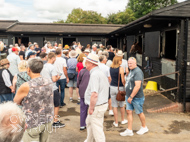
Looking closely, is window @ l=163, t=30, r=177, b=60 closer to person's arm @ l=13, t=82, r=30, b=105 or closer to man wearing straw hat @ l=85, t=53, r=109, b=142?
man wearing straw hat @ l=85, t=53, r=109, b=142

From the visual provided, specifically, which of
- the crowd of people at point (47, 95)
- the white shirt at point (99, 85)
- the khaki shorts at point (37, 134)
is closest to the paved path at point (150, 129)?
the crowd of people at point (47, 95)

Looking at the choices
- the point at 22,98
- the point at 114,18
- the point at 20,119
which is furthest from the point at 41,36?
the point at 114,18

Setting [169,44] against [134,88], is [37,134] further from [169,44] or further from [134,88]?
[169,44]

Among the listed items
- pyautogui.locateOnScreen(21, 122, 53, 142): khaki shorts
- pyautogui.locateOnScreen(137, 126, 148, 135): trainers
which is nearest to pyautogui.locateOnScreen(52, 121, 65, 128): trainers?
pyautogui.locateOnScreen(137, 126, 148, 135): trainers

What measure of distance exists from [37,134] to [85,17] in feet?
207

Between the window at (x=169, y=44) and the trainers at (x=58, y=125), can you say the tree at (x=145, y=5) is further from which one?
the trainers at (x=58, y=125)

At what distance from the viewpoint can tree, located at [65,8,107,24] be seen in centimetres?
5866

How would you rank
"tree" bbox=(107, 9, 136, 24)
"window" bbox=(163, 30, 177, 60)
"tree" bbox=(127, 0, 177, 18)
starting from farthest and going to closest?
"tree" bbox=(127, 0, 177, 18) < "tree" bbox=(107, 9, 136, 24) < "window" bbox=(163, 30, 177, 60)

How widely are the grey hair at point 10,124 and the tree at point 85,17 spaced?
54.5m

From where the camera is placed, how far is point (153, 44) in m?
9.10

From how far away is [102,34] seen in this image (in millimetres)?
20469

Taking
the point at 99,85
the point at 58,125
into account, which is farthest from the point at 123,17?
the point at 99,85

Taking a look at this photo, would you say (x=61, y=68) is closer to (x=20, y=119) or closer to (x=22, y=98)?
(x=22, y=98)

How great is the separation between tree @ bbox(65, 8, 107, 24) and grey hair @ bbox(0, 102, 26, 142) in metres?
54.5
